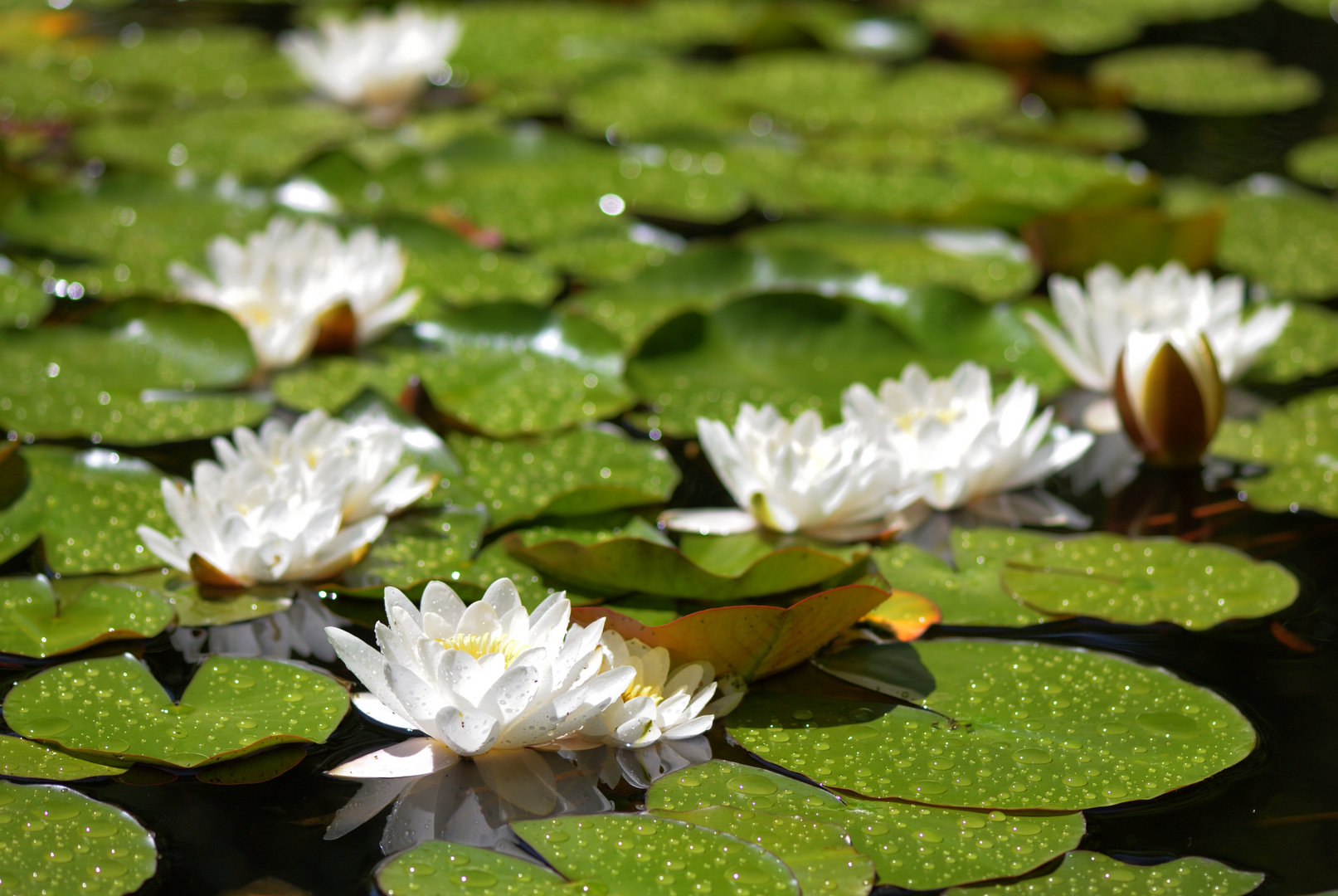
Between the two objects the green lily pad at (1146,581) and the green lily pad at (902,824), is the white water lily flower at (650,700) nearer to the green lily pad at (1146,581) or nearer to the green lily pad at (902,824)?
the green lily pad at (902,824)

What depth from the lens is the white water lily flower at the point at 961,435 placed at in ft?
6.07

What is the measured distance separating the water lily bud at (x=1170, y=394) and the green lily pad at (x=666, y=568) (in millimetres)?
674

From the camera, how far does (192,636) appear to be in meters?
1.59

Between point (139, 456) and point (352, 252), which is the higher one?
point (352, 252)

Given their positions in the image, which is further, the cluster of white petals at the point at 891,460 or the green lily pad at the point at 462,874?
the cluster of white petals at the point at 891,460

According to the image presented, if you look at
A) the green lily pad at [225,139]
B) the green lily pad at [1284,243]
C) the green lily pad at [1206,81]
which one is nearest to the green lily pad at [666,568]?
the green lily pad at [1284,243]

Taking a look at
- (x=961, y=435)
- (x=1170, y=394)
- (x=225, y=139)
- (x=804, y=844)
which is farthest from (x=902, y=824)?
(x=225, y=139)

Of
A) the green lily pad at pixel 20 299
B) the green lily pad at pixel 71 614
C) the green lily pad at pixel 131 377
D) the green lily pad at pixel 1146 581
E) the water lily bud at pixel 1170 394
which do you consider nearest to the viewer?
the green lily pad at pixel 71 614

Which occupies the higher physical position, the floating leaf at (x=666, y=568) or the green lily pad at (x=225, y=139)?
the floating leaf at (x=666, y=568)

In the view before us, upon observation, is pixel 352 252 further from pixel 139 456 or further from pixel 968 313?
pixel 968 313

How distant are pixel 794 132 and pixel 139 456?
2213 millimetres

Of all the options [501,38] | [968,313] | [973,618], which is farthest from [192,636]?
[501,38]

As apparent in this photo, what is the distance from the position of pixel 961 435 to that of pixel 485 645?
90 centimetres

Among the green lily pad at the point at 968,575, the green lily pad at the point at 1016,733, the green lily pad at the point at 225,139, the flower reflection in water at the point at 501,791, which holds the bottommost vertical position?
the green lily pad at the point at 225,139
